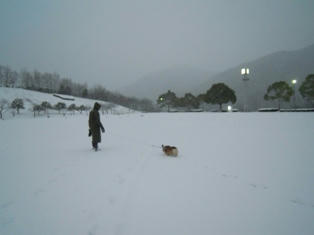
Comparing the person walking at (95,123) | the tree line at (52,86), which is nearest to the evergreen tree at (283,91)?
the person walking at (95,123)

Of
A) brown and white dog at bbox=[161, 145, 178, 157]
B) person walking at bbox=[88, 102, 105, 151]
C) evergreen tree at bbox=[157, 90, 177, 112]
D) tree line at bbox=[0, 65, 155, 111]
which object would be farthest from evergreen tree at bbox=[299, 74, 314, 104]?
tree line at bbox=[0, 65, 155, 111]

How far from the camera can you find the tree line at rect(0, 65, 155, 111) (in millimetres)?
83062

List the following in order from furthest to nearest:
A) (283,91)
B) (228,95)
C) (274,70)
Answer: (274,70) < (228,95) < (283,91)

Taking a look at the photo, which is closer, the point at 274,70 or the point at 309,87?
the point at 309,87

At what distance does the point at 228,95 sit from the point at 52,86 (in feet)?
364

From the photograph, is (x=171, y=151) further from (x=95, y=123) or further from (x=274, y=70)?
(x=274, y=70)

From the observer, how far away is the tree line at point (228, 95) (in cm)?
3007

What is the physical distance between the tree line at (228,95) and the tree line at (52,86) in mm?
30588

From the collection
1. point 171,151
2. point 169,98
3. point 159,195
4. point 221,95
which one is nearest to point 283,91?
point 221,95

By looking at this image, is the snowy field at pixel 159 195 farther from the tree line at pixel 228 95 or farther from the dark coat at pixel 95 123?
the tree line at pixel 228 95

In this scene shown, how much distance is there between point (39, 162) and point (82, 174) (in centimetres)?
240

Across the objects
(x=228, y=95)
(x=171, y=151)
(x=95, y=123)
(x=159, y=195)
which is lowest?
(x=159, y=195)

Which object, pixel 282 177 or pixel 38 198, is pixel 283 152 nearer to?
pixel 282 177

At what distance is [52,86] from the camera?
104 metres
